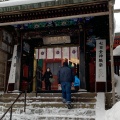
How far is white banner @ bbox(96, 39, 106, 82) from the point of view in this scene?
11711 mm

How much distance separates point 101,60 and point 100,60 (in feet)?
0.18

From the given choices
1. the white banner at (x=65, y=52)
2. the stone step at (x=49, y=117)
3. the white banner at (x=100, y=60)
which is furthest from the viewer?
the white banner at (x=65, y=52)

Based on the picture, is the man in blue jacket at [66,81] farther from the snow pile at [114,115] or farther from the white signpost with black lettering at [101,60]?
the white signpost with black lettering at [101,60]

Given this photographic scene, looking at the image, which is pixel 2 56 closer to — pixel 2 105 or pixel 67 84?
pixel 2 105

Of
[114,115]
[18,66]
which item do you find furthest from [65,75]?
[18,66]

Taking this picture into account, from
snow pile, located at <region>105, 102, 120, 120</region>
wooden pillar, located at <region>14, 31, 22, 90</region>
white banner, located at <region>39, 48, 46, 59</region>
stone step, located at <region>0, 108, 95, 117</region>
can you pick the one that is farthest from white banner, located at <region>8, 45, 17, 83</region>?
snow pile, located at <region>105, 102, 120, 120</region>

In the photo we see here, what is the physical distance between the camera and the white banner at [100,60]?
11.7 m

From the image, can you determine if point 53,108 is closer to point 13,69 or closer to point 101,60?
point 101,60

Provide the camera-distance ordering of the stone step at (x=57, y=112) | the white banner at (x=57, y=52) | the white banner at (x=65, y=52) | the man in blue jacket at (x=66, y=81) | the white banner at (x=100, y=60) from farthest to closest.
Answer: the white banner at (x=57, y=52) → the white banner at (x=65, y=52) → the white banner at (x=100, y=60) → the man in blue jacket at (x=66, y=81) → the stone step at (x=57, y=112)

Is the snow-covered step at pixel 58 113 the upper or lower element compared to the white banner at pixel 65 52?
lower

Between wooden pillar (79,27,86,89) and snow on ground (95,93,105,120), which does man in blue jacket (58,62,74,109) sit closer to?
snow on ground (95,93,105,120)

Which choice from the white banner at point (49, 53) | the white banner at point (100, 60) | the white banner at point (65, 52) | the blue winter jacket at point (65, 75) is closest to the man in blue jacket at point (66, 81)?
the blue winter jacket at point (65, 75)

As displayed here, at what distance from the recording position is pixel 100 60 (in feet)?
39.7

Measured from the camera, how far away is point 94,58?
1339 centimetres
